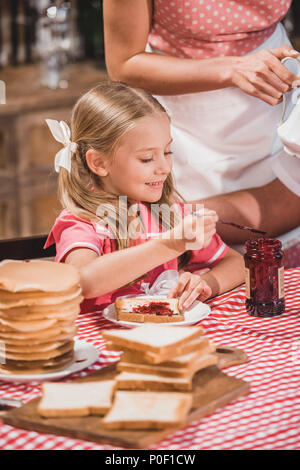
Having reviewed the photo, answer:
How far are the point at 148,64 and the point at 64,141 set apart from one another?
401mm

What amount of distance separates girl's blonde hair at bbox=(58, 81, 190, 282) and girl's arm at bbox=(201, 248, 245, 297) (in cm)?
21

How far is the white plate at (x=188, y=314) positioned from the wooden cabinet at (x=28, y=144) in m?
2.72

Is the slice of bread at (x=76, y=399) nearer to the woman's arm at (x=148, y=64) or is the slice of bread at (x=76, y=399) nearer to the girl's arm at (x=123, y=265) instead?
the girl's arm at (x=123, y=265)

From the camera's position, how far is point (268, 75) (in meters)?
1.88

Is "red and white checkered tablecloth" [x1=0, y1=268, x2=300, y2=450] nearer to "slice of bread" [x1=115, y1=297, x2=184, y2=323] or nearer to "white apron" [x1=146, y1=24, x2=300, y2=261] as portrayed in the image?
"slice of bread" [x1=115, y1=297, x2=184, y2=323]

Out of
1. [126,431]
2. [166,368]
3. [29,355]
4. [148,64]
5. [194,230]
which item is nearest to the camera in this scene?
[126,431]

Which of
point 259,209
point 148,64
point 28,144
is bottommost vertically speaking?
point 28,144

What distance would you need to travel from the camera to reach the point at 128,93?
187cm

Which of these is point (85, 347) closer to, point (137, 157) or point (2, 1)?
point (137, 157)

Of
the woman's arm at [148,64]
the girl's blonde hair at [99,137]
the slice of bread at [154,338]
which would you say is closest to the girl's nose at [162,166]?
the girl's blonde hair at [99,137]

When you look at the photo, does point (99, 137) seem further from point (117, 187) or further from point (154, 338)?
point (154, 338)

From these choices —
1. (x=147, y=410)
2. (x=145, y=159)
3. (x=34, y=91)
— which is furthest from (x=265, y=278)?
(x=34, y=91)

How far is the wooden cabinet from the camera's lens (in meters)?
4.29

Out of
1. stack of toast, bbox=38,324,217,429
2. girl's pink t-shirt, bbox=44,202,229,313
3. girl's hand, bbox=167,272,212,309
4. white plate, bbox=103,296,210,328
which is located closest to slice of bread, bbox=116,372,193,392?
stack of toast, bbox=38,324,217,429
